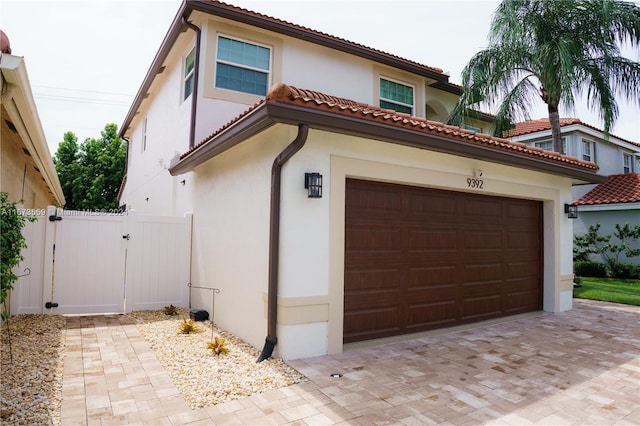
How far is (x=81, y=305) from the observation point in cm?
759

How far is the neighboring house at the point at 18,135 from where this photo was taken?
3.85m

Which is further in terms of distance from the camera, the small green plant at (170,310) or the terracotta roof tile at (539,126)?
the terracotta roof tile at (539,126)

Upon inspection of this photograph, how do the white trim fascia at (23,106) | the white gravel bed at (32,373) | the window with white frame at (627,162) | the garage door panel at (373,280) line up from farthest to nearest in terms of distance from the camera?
the window with white frame at (627,162)
the garage door panel at (373,280)
the white trim fascia at (23,106)
the white gravel bed at (32,373)

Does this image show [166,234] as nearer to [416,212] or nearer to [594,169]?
[416,212]

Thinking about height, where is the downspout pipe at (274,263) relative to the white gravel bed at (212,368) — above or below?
above

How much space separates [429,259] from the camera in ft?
21.7

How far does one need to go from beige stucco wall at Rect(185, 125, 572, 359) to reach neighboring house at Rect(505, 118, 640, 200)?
43.5ft

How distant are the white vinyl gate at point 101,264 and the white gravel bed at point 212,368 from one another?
1.81m

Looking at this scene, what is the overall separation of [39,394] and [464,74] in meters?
13.3

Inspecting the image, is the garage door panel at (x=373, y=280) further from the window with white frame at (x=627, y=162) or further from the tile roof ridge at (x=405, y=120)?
the window with white frame at (x=627, y=162)

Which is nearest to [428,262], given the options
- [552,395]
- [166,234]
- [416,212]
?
[416,212]

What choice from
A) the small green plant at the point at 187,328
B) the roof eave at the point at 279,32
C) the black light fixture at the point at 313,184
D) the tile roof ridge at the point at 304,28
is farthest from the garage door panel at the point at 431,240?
the tile roof ridge at the point at 304,28

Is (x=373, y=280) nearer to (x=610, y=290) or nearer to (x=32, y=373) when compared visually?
(x=32, y=373)

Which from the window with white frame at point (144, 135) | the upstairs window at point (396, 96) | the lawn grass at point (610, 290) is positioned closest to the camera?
the lawn grass at point (610, 290)
